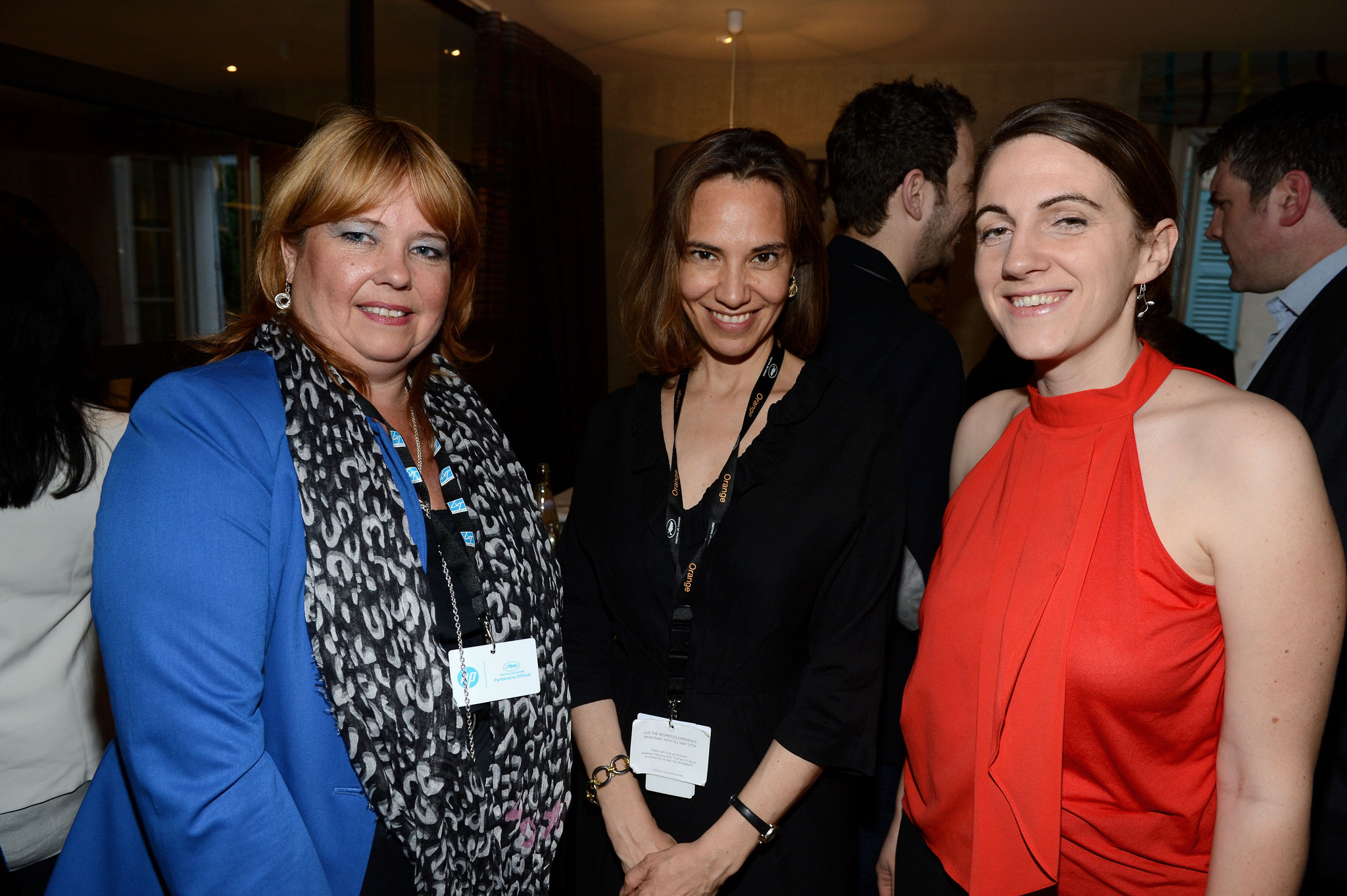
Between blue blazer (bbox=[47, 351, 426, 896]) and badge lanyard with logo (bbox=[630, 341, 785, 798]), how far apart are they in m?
0.51

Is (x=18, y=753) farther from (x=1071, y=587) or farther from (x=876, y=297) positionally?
(x=876, y=297)

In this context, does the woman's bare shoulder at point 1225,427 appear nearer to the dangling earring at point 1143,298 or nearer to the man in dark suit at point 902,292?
the dangling earring at point 1143,298

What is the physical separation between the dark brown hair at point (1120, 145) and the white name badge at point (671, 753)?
1.07m

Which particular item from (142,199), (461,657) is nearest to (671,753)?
(461,657)

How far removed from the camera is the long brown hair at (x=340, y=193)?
1.34 meters

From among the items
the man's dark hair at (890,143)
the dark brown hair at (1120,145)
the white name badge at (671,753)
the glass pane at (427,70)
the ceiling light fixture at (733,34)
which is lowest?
the white name badge at (671,753)

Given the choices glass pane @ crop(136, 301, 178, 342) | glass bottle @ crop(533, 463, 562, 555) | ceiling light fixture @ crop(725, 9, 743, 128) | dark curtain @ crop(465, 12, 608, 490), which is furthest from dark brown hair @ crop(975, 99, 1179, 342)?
ceiling light fixture @ crop(725, 9, 743, 128)

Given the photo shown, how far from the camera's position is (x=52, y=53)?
2432 mm

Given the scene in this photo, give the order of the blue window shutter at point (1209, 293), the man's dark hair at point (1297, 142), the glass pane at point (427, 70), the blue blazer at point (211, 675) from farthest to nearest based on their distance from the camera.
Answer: the blue window shutter at point (1209, 293), the glass pane at point (427, 70), the man's dark hair at point (1297, 142), the blue blazer at point (211, 675)

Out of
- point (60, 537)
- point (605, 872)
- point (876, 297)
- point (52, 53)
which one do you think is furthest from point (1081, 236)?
point (52, 53)

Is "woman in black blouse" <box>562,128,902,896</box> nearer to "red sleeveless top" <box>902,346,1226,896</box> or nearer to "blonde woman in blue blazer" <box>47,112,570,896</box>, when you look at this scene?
"blonde woman in blue blazer" <box>47,112,570,896</box>

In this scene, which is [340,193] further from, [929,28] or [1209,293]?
[1209,293]

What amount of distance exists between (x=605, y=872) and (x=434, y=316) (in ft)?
3.57

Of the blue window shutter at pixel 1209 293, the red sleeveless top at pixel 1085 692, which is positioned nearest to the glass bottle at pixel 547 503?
the red sleeveless top at pixel 1085 692
